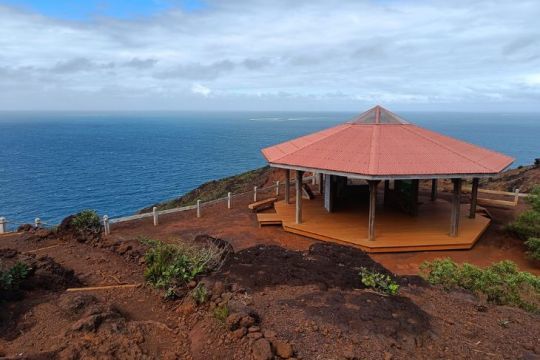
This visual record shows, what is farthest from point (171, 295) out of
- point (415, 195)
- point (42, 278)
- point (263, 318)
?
point (415, 195)

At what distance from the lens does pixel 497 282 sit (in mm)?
7711

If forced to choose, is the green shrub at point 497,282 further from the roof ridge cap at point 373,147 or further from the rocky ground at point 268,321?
the roof ridge cap at point 373,147

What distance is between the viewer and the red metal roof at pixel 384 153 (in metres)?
12.0

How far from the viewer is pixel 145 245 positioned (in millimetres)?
10164

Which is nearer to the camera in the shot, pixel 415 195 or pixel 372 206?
Answer: pixel 372 206

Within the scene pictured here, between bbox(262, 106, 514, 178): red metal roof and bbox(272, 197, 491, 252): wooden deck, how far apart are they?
2.19 metres

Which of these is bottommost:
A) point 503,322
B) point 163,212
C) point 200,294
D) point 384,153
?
point 163,212

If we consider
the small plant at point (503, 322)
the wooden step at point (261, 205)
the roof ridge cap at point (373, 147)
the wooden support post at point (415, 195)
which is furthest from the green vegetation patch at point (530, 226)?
the wooden step at point (261, 205)

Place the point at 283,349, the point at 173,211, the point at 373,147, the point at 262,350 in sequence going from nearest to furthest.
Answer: the point at 262,350
the point at 283,349
the point at 373,147
the point at 173,211

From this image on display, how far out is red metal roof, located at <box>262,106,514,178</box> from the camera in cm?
1198

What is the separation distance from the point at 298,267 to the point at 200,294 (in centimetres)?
224

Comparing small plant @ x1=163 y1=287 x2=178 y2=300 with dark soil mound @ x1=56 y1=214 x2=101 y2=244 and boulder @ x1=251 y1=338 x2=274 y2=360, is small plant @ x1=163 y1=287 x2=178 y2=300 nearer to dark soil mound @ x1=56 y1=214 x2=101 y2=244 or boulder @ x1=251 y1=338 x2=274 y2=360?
boulder @ x1=251 y1=338 x2=274 y2=360

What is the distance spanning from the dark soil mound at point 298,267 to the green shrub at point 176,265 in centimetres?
43

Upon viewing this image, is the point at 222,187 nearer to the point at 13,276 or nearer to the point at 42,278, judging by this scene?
the point at 42,278
